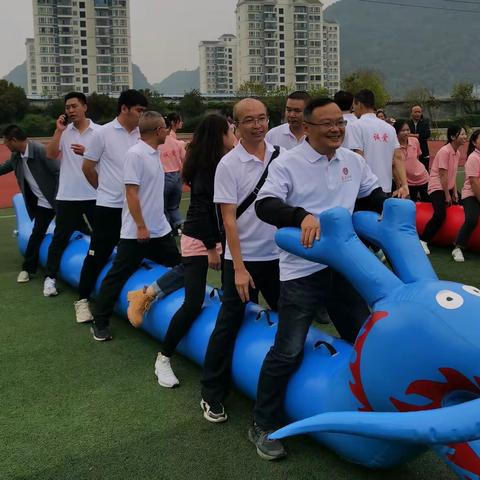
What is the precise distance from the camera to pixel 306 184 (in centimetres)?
266

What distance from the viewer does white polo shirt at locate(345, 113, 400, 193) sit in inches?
211

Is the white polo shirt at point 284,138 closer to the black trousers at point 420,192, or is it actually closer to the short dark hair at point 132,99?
the short dark hair at point 132,99

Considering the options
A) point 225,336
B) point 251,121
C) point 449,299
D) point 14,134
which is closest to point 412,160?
point 14,134

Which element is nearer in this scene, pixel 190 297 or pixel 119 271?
pixel 190 297

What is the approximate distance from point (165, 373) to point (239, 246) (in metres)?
1.16

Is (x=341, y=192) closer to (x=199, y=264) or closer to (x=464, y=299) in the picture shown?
(x=464, y=299)

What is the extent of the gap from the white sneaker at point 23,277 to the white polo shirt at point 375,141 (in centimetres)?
357

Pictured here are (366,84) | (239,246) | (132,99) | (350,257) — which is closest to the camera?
(350,257)

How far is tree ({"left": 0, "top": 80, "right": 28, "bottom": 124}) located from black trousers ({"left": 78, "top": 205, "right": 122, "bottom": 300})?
42.3 metres

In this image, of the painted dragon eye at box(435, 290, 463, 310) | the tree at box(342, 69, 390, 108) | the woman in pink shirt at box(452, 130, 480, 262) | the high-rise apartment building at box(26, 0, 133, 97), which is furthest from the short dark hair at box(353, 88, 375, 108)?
the high-rise apartment building at box(26, 0, 133, 97)

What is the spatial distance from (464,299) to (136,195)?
2649 mm

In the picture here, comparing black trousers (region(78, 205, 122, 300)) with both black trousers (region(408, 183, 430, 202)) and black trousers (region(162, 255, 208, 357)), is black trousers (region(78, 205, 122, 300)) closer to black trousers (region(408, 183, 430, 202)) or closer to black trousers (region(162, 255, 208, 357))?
black trousers (region(162, 255, 208, 357))

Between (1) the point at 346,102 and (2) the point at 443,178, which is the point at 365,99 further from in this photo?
(2) the point at 443,178

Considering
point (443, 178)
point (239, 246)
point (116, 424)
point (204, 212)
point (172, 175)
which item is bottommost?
point (116, 424)
